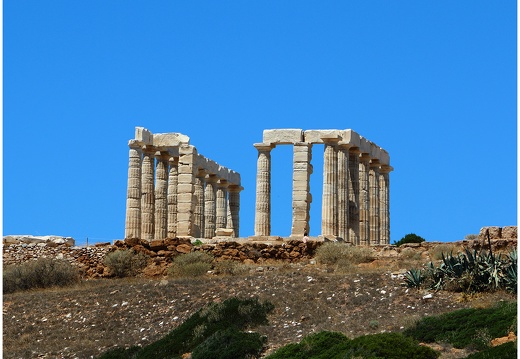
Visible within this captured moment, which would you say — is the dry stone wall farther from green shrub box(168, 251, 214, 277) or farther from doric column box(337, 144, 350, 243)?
doric column box(337, 144, 350, 243)

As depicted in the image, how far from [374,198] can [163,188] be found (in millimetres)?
11007

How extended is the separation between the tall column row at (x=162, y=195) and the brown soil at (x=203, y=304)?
54.1 feet

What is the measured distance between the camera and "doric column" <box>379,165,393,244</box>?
195 feet

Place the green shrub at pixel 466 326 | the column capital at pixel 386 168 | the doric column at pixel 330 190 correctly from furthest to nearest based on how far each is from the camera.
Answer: the column capital at pixel 386 168
the doric column at pixel 330 190
the green shrub at pixel 466 326

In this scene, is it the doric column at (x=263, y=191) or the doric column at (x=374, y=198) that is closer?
the doric column at (x=263, y=191)

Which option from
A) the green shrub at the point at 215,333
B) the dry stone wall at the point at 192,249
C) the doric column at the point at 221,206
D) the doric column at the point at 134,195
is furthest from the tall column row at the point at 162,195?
the green shrub at the point at 215,333

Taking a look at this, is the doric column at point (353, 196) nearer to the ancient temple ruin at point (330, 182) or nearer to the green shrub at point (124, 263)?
the ancient temple ruin at point (330, 182)

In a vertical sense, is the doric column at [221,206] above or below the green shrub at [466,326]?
above

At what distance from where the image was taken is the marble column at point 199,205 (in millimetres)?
54781

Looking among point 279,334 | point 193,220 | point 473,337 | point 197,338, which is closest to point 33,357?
point 197,338

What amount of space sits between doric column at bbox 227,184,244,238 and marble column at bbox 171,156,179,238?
8.45 meters

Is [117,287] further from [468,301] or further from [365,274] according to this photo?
[468,301]

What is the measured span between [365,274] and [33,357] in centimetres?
1013

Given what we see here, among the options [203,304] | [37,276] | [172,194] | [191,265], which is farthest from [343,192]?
[203,304]
